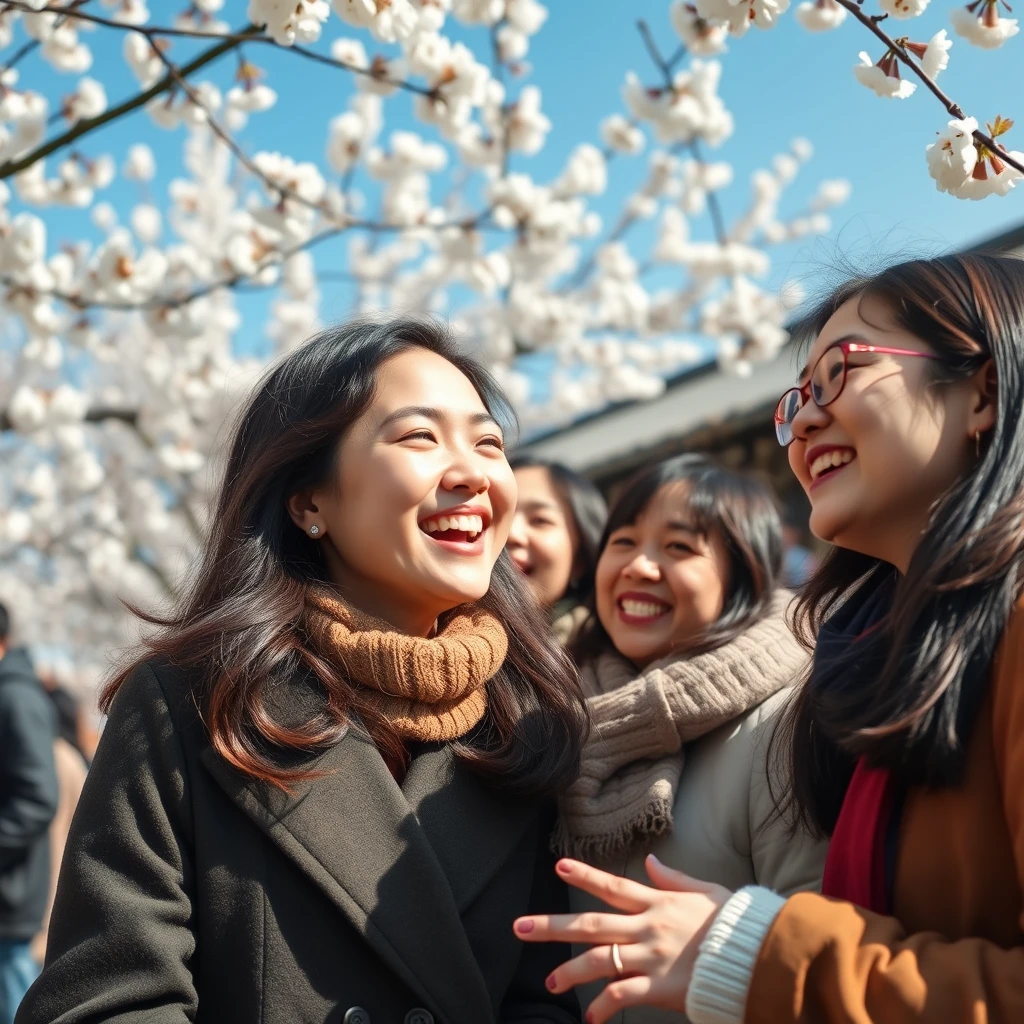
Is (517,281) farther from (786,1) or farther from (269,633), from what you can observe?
(269,633)

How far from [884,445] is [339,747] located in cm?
98

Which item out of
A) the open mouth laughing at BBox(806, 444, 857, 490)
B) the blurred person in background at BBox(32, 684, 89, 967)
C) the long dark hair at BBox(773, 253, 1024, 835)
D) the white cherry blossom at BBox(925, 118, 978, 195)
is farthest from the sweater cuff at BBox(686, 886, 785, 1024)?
the blurred person in background at BBox(32, 684, 89, 967)

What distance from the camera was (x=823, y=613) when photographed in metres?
1.92

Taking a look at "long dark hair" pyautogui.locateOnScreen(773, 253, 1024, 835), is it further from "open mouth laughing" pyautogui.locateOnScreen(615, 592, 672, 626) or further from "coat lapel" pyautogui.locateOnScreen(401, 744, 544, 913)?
"open mouth laughing" pyautogui.locateOnScreen(615, 592, 672, 626)

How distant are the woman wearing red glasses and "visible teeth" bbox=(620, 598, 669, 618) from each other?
2.56ft

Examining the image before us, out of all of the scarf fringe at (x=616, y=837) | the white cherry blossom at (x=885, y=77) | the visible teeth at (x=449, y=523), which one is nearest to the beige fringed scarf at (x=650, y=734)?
the scarf fringe at (x=616, y=837)

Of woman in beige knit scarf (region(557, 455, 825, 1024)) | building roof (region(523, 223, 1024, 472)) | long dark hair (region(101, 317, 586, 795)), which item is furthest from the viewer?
building roof (region(523, 223, 1024, 472))

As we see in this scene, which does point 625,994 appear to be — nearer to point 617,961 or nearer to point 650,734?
point 617,961

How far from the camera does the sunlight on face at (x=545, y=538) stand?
10.3 ft

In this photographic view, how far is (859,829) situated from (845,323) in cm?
73

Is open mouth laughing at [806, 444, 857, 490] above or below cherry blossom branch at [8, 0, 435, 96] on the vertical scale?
below

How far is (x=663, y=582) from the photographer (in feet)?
8.18

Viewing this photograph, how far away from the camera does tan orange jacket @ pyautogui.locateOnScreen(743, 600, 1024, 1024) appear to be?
1.25m

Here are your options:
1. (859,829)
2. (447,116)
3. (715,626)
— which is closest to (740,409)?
(447,116)
